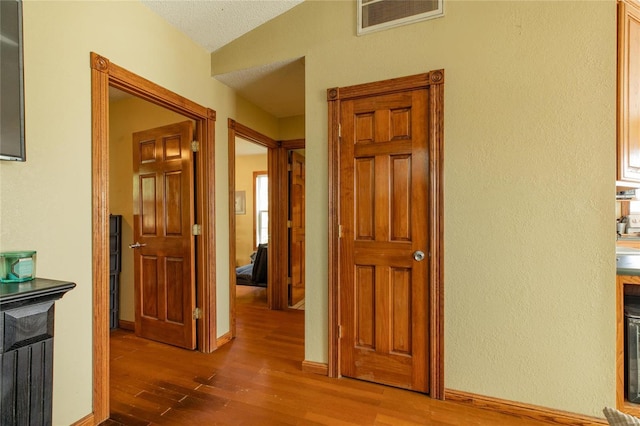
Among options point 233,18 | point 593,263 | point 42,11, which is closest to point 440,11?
point 233,18

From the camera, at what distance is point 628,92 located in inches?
67.4

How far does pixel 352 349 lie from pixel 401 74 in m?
1.95

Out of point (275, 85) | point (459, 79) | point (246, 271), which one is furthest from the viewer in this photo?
point (246, 271)

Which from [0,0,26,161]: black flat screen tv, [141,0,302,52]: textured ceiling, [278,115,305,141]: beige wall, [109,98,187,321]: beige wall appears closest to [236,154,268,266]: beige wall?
[278,115,305,141]: beige wall

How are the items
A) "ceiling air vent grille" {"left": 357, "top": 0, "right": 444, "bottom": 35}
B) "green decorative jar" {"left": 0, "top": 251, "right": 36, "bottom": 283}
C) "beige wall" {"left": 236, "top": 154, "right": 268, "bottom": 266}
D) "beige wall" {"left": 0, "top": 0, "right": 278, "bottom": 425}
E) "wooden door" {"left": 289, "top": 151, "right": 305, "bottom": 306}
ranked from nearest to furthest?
"green decorative jar" {"left": 0, "top": 251, "right": 36, "bottom": 283} < "beige wall" {"left": 0, "top": 0, "right": 278, "bottom": 425} < "ceiling air vent grille" {"left": 357, "top": 0, "right": 444, "bottom": 35} < "wooden door" {"left": 289, "top": 151, "right": 305, "bottom": 306} < "beige wall" {"left": 236, "top": 154, "right": 268, "bottom": 266}

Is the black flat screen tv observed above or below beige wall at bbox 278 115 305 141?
below

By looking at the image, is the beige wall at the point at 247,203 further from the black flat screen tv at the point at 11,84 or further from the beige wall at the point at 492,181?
the black flat screen tv at the point at 11,84

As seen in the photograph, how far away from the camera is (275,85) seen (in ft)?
9.52

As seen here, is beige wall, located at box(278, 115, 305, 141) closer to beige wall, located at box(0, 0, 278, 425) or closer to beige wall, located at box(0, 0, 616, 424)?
beige wall, located at box(0, 0, 616, 424)

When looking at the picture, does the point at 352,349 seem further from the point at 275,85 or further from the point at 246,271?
the point at 246,271

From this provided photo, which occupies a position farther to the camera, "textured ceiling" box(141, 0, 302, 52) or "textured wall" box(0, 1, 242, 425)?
"textured ceiling" box(141, 0, 302, 52)

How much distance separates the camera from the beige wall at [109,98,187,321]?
3.19 m

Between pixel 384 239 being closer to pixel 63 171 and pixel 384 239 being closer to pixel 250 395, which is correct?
pixel 250 395

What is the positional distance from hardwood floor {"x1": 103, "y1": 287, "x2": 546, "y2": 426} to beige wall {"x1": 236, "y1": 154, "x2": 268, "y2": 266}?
3618 millimetres
